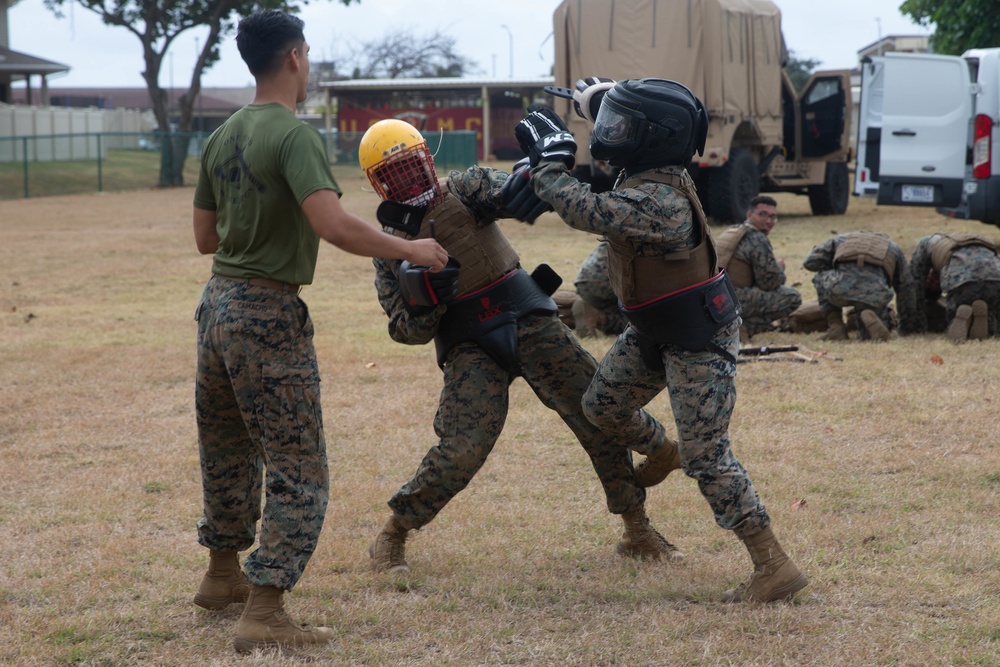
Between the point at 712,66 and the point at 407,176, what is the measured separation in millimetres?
12127

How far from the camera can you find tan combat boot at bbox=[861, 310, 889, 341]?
840 cm

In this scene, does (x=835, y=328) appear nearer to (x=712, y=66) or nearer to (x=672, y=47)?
(x=712, y=66)

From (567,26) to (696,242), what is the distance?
1260cm

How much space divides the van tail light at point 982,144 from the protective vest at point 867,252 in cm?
414

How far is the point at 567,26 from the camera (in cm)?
1579

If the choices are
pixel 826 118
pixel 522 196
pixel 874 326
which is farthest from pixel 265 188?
pixel 826 118

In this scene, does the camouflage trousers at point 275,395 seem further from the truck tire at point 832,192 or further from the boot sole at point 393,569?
the truck tire at point 832,192

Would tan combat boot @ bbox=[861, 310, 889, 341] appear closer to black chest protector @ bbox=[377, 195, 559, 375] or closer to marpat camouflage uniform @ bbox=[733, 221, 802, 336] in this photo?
marpat camouflage uniform @ bbox=[733, 221, 802, 336]

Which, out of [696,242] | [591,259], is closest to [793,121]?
[591,259]

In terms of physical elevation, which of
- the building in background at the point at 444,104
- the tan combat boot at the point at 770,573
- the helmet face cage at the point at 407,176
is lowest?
the tan combat boot at the point at 770,573

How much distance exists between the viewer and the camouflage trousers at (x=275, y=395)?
3.46 metres

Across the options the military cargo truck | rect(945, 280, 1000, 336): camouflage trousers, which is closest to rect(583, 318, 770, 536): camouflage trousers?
rect(945, 280, 1000, 336): camouflage trousers

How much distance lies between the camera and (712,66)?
1517cm

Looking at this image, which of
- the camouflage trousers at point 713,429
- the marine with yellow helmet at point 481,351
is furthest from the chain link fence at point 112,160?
the camouflage trousers at point 713,429
